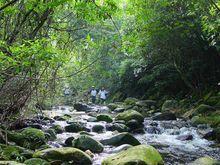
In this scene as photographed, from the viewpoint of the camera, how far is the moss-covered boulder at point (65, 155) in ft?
23.6

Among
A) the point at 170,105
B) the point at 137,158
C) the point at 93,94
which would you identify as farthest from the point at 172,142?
the point at 93,94

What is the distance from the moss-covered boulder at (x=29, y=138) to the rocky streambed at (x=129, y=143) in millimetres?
37

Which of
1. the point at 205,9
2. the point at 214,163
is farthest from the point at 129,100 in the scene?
the point at 214,163

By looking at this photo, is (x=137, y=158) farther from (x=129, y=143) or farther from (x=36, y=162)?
(x=129, y=143)

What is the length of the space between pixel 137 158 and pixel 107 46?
10.0 feet

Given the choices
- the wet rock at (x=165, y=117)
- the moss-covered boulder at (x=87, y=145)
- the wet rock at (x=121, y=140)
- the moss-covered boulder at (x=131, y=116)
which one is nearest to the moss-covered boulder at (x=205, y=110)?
the wet rock at (x=165, y=117)

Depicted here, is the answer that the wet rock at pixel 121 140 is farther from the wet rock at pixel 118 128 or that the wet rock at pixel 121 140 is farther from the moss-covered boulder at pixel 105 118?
the moss-covered boulder at pixel 105 118

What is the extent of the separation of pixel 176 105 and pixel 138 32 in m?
4.65

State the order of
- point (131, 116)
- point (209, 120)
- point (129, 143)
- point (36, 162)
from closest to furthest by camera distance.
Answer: point (36, 162)
point (129, 143)
point (209, 120)
point (131, 116)

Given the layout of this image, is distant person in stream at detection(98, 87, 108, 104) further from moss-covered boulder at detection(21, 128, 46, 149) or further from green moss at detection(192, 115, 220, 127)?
moss-covered boulder at detection(21, 128, 46, 149)

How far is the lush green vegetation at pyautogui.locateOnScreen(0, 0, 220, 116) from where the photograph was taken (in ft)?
15.7

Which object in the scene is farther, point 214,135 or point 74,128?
point 74,128

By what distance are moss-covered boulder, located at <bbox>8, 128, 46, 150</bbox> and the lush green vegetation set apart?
0.68m

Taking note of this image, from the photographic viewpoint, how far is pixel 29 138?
870cm
